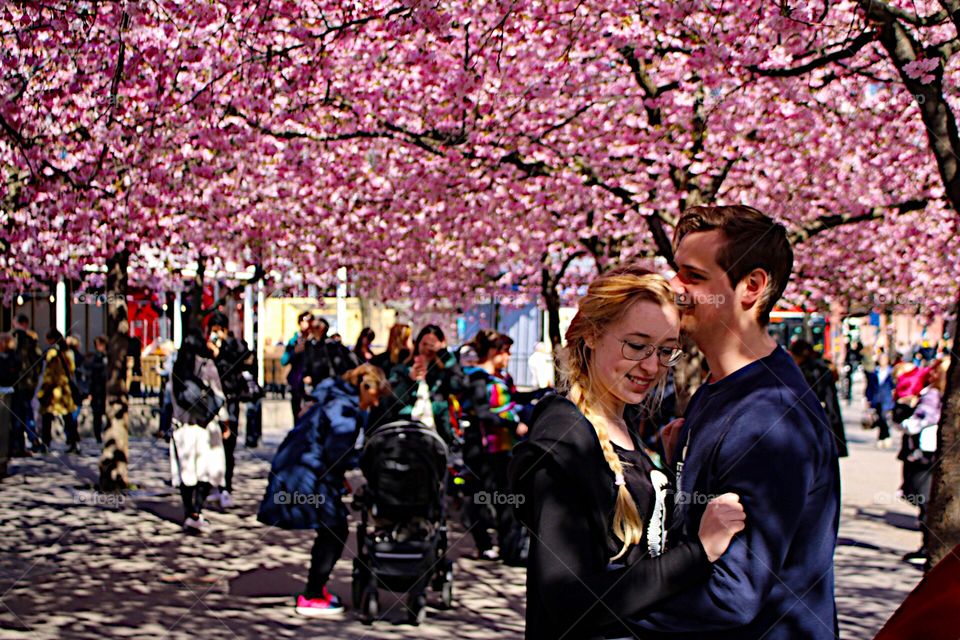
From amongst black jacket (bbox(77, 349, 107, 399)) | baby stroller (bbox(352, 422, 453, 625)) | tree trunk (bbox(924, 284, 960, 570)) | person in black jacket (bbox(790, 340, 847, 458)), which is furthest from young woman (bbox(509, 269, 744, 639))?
black jacket (bbox(77, 349, 107, 399))

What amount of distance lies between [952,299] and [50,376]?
83.5ft

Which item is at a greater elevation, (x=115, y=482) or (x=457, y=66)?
(x=457, y=66)

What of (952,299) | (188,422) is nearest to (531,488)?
(188,422)

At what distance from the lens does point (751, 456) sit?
2.45m

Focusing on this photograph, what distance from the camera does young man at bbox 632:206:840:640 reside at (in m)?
2.41

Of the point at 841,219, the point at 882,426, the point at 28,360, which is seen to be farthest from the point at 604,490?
the point at 882,426

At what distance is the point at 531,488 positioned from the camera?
8.05ft

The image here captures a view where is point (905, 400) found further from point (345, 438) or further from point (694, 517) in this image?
point (694, 517)

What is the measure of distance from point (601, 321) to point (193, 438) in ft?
29.6

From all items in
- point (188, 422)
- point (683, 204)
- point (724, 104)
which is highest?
point (724, 104)

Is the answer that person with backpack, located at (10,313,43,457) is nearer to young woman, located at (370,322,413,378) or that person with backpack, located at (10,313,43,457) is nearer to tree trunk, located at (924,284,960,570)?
young woman, located at (370,322,413,378)

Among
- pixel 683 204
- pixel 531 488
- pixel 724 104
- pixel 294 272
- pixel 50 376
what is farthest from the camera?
pixel 294 272

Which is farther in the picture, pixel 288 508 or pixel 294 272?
pixel 294 272

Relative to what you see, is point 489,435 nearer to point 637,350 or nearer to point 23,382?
point 637,350
